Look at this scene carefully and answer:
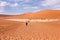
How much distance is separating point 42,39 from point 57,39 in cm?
96

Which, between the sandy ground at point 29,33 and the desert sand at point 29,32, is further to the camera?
the desert sand at point 29,32

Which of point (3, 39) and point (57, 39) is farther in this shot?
point (57, 39)

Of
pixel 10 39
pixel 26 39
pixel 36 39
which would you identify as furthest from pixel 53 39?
pixel 10 39

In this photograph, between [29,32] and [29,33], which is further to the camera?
[29,32]

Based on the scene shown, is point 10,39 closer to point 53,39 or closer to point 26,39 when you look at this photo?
point 26,39

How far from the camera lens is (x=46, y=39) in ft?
33.3

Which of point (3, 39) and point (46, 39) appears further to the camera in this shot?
point (46, 39)

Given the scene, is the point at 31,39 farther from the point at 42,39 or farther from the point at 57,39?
the point at 57,39

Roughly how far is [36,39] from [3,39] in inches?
80.9

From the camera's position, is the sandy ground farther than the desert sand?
No

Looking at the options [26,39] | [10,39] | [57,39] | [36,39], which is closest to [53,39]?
[57,39]

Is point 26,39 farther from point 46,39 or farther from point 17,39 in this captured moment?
point 46,39

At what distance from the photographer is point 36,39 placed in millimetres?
10055

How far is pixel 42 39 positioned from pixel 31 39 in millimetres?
727
